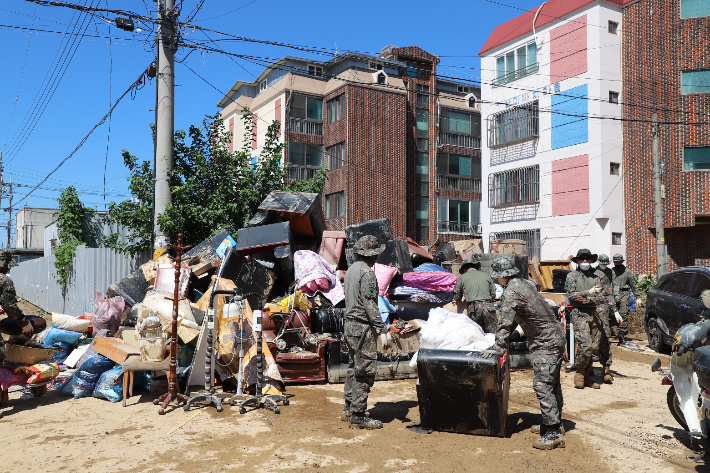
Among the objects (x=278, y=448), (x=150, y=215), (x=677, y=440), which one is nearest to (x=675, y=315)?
(x=677, y=440)

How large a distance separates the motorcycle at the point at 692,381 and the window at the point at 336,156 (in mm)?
26204

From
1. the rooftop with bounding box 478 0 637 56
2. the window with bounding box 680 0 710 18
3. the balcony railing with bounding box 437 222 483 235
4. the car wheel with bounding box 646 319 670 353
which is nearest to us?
the car wheel with bounding box 646 319 670 353

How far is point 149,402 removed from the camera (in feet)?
23.1

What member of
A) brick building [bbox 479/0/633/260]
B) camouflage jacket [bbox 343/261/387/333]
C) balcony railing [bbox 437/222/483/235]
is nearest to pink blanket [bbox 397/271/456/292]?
camouflage jacket [bbox 343/261/387/333]

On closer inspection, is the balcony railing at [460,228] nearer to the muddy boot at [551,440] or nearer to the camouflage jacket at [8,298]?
the camouflage jacket at [8,298]

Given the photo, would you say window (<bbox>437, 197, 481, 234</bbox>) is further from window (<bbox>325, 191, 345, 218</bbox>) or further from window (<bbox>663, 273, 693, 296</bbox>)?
window (<bbox>663, 273, 693, 296</bbox>)

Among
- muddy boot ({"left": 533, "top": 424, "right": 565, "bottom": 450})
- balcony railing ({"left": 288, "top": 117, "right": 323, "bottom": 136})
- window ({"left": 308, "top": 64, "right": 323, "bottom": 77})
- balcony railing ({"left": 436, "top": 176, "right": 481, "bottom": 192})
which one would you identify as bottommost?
muddy boot ({"left": 533, "top": 424, "right": 565, "bottom": 450})

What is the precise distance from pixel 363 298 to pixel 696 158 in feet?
63.1

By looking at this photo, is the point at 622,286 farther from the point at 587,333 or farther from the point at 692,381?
the point at 692,381

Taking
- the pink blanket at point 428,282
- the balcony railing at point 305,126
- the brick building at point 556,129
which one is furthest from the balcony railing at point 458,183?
the pink blanket at point 428,282

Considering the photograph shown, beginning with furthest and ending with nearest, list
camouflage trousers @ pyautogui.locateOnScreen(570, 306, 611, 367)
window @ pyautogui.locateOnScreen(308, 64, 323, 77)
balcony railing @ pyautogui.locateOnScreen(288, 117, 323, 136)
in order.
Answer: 1. window @ pyautogui.locateOnScreen(308, 64, 323, 77)
2. balcony railing @ pyautogui.locateOnScreen(288, 117, 323, 136)
3. camouflage trousers @ pyautogui.locateOnScreen(570, 306, 611, 367)

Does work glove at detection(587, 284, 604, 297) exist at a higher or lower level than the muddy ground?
higher

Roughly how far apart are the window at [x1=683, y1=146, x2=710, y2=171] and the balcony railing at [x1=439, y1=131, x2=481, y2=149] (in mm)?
16777

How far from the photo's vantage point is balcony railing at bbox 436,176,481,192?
114 feet
